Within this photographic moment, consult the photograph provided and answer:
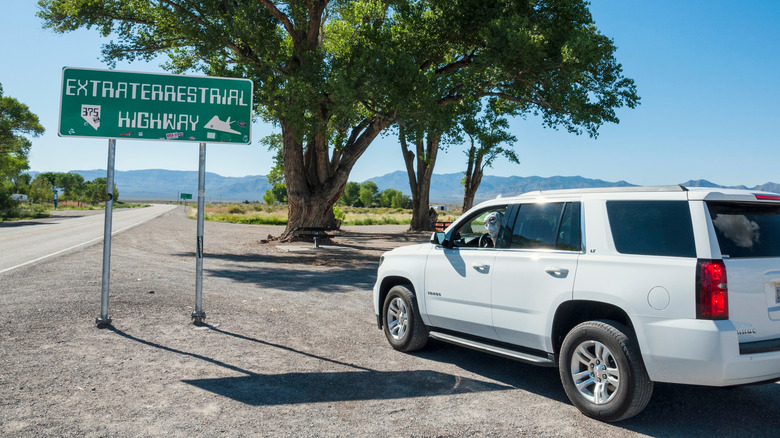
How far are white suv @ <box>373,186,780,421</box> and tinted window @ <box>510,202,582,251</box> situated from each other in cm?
1

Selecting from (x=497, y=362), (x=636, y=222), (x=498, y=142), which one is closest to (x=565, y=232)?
(x=636, y=222)

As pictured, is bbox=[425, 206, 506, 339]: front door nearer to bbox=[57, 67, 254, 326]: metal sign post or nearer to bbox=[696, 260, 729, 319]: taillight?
bbox=[696, 260, 729, 319]: taillight

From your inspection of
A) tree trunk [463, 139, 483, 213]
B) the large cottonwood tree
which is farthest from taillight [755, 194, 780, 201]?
tree trunk [463, 139, 483, 213]

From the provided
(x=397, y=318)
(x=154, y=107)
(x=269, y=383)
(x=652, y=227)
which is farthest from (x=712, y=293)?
(x=154, y=107)

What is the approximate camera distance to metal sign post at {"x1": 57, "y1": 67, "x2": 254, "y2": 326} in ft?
23.6

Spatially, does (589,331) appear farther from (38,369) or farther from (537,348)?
(38,369)

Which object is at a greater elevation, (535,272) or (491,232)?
(491,232)

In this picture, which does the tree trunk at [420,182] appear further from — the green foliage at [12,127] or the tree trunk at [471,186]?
the green foliage at [12,127]

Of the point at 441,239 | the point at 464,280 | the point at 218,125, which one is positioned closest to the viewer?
the point at 464,280

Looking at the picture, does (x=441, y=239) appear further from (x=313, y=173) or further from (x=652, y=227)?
(x=313, y=173)

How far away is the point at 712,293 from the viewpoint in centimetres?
385

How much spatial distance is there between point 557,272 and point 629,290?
66 cm

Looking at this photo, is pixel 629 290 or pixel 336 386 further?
pixel 336 386

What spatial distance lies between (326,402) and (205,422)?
1008 mm
